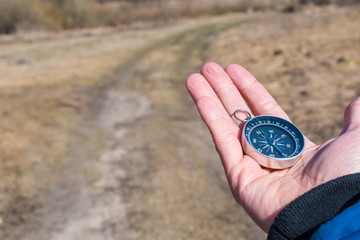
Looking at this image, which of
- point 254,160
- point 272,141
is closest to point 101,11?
point 272,141

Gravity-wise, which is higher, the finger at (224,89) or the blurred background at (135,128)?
the finger at (224,89)

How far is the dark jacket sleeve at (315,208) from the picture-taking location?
206 centimetres

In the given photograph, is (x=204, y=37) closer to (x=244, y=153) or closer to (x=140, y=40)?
(x=140, y=40)

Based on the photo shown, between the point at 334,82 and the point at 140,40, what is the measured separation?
13.3 meters

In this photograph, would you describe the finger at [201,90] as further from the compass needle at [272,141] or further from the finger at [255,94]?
the finger at [255,94]

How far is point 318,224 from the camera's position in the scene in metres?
2.06

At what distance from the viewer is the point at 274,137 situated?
3086mm

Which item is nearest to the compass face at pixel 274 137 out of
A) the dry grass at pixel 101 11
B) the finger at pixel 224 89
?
the finger at pixel 224 89

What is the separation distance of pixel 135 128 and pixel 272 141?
4.96 meters

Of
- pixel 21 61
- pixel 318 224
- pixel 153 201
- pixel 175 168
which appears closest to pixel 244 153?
pixel 318 224

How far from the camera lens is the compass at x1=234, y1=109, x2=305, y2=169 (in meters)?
2.79

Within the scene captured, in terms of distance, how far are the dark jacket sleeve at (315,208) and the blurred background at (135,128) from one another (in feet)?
7.71

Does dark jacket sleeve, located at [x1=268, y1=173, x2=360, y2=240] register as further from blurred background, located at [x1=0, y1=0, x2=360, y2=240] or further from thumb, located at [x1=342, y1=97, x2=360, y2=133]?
blurred background, located at [x1=0, y1=0, x2=360, y2=240]

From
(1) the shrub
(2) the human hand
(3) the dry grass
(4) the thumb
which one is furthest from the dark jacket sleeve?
(1) the shrub
